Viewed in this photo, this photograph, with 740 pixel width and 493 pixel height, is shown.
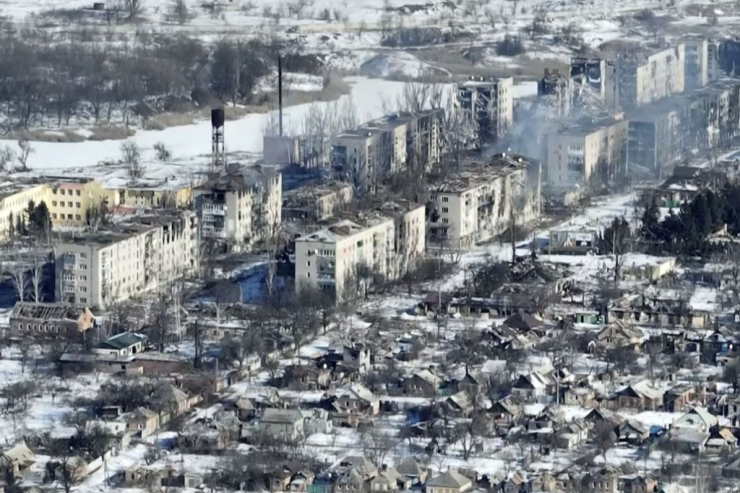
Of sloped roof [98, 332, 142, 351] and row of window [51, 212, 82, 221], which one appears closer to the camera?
sloped roof [98, 332, 142, 351]

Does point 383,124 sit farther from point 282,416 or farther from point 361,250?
point 282,416

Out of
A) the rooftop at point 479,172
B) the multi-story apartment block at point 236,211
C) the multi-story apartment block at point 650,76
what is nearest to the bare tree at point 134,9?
the multi-story apartment block at point 650,76

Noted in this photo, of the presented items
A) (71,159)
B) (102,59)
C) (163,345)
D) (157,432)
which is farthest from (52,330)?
(102,59)

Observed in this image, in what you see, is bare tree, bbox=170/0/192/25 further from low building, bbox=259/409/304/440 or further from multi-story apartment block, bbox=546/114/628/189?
low building, bbox=259/409/304/440

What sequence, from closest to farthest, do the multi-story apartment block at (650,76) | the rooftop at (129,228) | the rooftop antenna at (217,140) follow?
the rooftop at (129,228) → the rooftop antenna at (217,140) → the multi-story apartment block at (650,76)

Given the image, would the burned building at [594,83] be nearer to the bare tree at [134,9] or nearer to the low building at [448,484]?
the bare tree at [134,9]

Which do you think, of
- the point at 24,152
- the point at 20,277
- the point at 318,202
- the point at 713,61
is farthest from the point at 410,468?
the point at 713,61

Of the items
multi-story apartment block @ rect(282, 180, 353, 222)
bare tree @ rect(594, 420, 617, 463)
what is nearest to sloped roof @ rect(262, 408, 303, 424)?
bare tree @ rect(594, 420, 617, 463)
